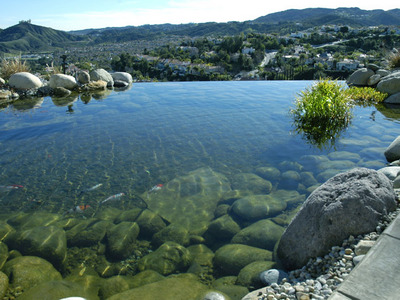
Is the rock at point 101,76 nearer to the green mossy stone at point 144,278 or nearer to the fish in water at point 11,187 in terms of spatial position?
the fish in water at point 11,187

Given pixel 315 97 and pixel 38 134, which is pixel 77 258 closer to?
pixel 38 134

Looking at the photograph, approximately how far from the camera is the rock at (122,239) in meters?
3.81

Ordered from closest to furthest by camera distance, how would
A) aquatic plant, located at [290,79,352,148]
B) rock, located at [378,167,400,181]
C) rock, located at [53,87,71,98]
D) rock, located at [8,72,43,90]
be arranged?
rock, located at [378,167,400,181], aquatic plant, located at [290,79,352,148], rock, located at [8,72,43,90], rock, located at [53,87,71,98]

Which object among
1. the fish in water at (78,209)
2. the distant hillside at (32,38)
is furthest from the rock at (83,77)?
the distant hillside at (32,38)

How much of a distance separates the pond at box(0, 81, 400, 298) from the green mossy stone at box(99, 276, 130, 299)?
0.17 meters

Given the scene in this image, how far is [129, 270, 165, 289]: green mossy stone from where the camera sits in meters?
3.28

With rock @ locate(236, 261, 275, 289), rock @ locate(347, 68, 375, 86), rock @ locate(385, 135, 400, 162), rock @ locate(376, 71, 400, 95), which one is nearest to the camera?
rock @ locate(236, 261, 275, 289)

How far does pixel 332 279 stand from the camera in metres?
2.56

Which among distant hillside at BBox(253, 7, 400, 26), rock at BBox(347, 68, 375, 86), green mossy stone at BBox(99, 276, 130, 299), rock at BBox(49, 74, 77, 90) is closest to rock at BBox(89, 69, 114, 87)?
rock at BBox(49, 74, 77, 90)

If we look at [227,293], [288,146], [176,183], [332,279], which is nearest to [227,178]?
[176,183]

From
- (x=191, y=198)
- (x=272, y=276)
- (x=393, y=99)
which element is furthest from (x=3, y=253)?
(x=393, y=99)

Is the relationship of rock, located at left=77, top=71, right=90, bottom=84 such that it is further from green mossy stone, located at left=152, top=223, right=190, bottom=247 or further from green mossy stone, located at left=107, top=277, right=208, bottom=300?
green mossy stone, located at left=107, top=277, right=208, bottom=300

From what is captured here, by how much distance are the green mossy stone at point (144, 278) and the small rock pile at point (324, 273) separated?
1102 millimetres

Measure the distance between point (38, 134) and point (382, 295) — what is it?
27.4 feet
